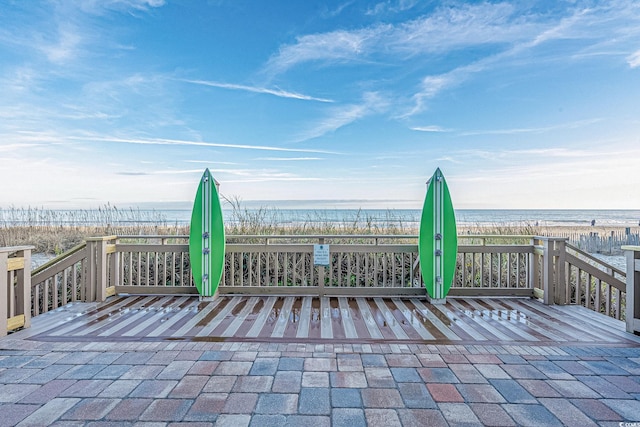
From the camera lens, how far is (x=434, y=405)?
71.4 inches

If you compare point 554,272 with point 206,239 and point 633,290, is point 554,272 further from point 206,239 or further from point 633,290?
point 206,239

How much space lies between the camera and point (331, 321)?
3473 millimetres

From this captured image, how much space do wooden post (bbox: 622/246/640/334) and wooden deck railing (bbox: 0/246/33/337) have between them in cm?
593

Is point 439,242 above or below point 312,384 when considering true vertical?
above

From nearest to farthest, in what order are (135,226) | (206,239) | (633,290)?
(633,290), (206,239), (135,226)

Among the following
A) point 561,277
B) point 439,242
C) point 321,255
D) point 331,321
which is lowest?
point 331,321

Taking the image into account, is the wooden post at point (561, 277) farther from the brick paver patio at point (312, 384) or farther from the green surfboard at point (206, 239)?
the green surfboard at point (206, 239)

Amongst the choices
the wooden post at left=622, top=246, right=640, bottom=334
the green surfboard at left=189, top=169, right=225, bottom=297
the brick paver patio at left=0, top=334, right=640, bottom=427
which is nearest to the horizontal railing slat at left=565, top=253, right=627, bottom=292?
the wooden post at left=622, top=246, right=640, bottom=334

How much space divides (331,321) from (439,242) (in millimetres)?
1878

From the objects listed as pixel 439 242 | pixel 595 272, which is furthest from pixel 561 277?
pixel 439 242

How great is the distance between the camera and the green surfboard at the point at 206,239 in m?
4.37

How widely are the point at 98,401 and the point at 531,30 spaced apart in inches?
306

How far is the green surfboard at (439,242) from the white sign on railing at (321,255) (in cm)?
134

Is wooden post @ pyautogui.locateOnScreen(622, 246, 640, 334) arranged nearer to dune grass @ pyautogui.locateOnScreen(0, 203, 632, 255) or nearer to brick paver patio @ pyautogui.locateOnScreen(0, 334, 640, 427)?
brick paver patio @ pyautogui.locateOnScreen(0, 334, 640, 427)
